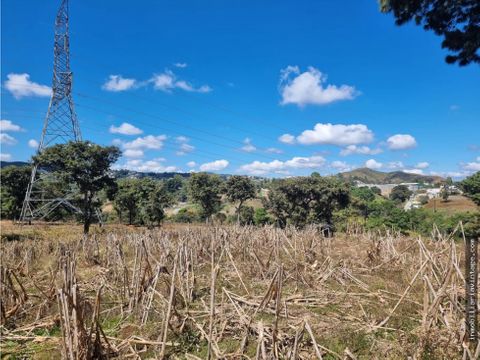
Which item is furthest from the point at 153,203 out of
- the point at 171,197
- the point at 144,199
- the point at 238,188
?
the point at 238,188

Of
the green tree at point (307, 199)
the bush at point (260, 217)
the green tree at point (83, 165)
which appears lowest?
the bush at point (260, 217)

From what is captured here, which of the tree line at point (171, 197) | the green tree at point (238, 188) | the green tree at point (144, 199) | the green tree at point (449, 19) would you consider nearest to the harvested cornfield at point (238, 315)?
the green tree at point (449, 19)

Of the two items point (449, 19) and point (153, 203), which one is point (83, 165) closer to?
point (153, 203)

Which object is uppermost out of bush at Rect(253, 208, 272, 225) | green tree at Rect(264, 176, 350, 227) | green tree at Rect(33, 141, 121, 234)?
green tree at Rect(33, 141, 121, 234)

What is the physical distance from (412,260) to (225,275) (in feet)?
18.7

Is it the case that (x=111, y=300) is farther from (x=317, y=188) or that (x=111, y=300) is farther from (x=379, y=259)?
(x=317, y=188)

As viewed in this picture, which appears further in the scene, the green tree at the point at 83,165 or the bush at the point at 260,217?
the bush at the point at 260,217

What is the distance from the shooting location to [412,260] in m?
9.86

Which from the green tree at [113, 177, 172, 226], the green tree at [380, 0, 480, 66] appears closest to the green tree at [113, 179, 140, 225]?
the green tree at [113, 177, 172, 226]

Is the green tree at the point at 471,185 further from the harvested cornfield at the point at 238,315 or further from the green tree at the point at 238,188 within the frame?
the harvested cornfield at the point at 238,315

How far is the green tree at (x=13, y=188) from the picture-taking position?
131 ft

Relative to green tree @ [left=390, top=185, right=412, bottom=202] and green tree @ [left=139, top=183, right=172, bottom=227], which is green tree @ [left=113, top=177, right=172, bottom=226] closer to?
green tree @ [left=139, top=183, right=172, bottom=227]

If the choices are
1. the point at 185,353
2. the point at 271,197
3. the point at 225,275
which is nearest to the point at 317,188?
the point at 271,197

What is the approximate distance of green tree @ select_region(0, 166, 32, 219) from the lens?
131 ft
